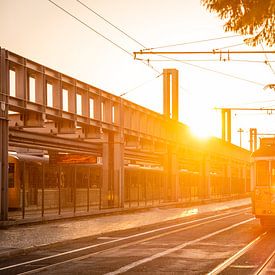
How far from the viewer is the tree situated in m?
10.1

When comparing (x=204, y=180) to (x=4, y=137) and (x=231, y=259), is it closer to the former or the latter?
(x=4, y=137)

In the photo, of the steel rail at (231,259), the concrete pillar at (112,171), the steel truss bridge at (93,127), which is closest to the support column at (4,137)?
the steel truss bridge at (93,127)

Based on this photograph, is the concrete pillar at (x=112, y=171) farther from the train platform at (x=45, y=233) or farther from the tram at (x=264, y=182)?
the tram at (x=264, y=182)

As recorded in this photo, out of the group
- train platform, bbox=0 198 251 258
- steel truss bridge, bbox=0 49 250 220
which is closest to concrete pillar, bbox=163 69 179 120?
steel truss bridge, bbox=0 49 250 220

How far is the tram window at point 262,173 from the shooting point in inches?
937

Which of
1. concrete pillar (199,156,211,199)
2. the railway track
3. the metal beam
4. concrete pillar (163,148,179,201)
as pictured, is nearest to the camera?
the railway track

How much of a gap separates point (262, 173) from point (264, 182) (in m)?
0.34

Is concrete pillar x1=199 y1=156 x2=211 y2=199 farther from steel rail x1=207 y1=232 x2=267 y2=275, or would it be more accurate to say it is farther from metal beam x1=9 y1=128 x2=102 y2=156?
steel rail x1=207 y1=232 x2=267 y2=275

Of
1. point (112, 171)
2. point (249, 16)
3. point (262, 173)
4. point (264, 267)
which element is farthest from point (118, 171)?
point (249, 16)

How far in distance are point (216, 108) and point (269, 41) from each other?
186 ft

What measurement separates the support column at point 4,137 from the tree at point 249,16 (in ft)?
49.4

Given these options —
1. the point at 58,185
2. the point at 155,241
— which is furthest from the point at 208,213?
the point at 155,241

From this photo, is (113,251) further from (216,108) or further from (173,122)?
(216,108)

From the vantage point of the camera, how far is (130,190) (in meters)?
42.8
